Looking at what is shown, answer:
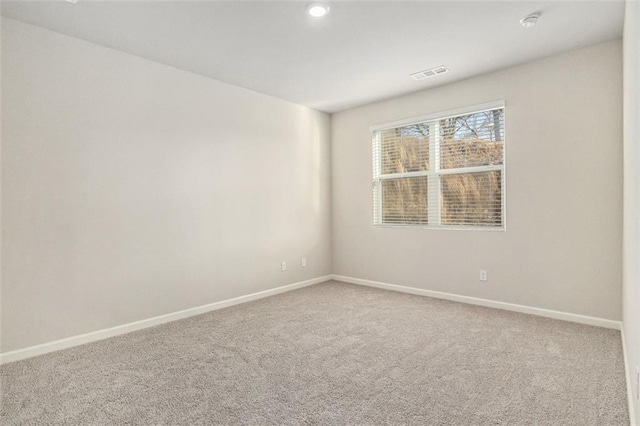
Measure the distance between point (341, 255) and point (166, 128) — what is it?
9.91 feet

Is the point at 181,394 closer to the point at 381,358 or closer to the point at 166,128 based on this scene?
the point at 381,358

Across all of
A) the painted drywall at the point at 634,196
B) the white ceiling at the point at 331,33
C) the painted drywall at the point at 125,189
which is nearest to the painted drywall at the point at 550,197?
the white ceiling at the point at 331,33

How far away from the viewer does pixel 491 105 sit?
12.7 ft

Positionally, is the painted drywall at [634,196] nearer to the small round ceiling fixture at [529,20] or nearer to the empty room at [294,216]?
the empty room at [294,216]

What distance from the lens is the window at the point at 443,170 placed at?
393 centimetres

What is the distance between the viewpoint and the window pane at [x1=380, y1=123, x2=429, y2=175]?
455 centimetres

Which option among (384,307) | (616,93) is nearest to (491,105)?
(616,93)

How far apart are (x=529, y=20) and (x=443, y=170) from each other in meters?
1.86

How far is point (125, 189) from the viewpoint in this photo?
10.8ft

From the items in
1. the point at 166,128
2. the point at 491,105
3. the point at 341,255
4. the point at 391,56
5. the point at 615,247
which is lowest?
the point at 341,255

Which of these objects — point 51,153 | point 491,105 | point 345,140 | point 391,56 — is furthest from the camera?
point 345,140

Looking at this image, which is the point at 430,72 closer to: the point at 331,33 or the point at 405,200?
the point at 331,33

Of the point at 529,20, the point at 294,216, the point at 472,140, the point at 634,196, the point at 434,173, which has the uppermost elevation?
the point at 529,20

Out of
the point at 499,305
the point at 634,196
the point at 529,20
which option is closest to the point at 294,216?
the point at 499,305
